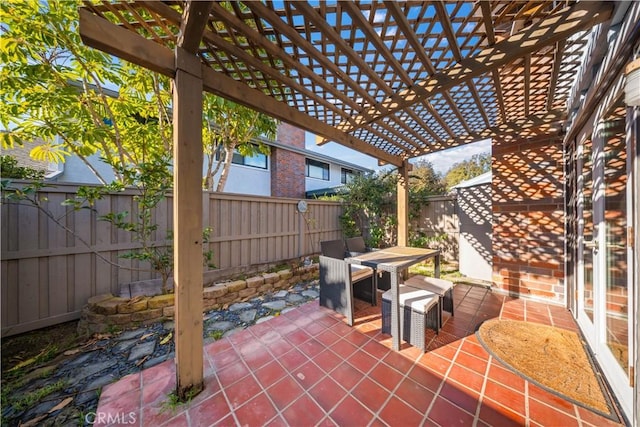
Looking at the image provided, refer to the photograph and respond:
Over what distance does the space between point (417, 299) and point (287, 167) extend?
24.0 ft

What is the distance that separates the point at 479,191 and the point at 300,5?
4.62m

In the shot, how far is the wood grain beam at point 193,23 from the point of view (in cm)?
131

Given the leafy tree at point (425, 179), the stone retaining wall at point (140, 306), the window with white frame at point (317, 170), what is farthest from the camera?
the window with white frame at point (317, 170)

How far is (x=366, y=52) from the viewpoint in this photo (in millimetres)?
1863

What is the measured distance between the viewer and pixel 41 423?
4.96ft

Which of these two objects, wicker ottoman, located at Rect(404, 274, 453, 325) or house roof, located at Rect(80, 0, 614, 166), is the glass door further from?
wicker ottoman, located at Rect(404, 274, 453, 325)

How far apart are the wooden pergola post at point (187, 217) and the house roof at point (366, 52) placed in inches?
6.2

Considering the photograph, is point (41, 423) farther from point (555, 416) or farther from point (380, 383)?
point (555, 416)

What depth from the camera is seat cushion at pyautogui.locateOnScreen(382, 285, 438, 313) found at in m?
2.18

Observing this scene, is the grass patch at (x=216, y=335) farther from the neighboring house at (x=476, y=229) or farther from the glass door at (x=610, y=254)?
the neighboring house at (x=476, y=229)

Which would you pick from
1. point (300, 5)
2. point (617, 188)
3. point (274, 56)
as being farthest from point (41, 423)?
→ point (617, 188)

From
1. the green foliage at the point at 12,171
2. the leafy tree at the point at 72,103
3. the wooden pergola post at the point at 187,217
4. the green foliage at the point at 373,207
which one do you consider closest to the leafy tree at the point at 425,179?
the green foliage at the point at 373,207

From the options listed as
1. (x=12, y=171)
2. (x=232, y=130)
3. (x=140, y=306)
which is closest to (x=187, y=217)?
(x=140, y=306)

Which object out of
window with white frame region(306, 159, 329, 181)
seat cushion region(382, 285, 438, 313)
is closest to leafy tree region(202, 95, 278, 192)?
seat cushion region(382, 285, 438, 313)
